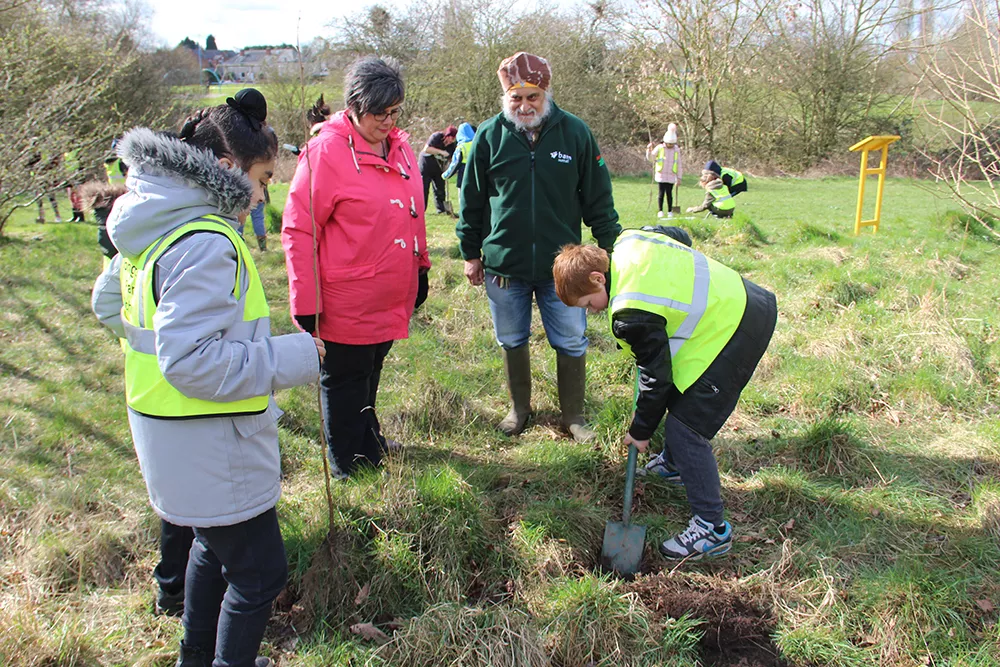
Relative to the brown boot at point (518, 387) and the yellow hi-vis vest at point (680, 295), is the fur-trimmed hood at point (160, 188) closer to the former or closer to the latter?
the yellow hi-vis vest at point (680, 295)

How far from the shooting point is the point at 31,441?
3949 millimetres

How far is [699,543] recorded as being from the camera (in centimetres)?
292

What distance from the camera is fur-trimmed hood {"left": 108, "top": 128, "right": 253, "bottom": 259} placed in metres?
1.79

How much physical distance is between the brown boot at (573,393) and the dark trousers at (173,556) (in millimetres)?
2077

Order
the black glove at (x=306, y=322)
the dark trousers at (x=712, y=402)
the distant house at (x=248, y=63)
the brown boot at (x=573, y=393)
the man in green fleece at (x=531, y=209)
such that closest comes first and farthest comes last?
the dark trousers at (x=712, y=402) → the distant house at (x=248, y=63) → the black glove at (x=306, y=322) → the man in green fleece at (x=531, y=209) → the brown boot at (x=573, y=393)

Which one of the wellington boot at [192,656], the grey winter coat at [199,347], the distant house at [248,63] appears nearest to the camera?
the grey winter coat at [199,347]

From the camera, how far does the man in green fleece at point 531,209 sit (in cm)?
354

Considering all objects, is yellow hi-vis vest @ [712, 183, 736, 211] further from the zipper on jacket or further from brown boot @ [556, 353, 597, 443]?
the zipper on jacket

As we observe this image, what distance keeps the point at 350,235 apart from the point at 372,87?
64 cm

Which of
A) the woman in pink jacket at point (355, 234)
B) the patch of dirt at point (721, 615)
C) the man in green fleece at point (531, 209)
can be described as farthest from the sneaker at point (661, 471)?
the woman in pink jacket at point (355, 234)

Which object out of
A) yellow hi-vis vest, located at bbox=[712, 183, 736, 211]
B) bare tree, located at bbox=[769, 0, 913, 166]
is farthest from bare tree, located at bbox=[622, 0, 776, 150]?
yellow hi-vis vest, located at bbox=[712, 183, 736, 211]

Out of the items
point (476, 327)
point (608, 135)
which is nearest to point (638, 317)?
point (476, 327)

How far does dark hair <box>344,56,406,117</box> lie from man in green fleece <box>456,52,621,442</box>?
0.73 m

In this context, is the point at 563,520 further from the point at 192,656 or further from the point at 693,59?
the point at 693,59
